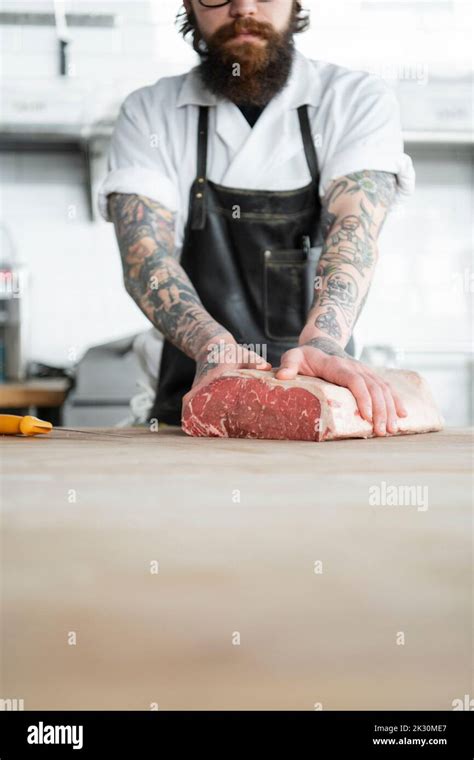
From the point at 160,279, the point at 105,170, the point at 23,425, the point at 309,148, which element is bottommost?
the point at 23,425

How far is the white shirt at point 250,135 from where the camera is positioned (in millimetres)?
1646

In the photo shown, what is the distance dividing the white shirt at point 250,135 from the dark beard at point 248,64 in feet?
0.09

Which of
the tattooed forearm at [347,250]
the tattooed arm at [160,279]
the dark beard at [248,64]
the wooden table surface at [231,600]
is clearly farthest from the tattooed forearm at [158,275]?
the wooden table surface at [231,600]

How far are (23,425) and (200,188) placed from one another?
0.79 metres

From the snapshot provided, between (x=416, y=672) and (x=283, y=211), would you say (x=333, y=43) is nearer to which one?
(x=283, y=211)

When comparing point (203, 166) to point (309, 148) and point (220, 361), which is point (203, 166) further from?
point (220, 361)

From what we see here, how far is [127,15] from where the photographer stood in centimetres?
410

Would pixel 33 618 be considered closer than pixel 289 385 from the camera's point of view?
Yes

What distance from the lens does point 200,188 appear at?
171 centimetres

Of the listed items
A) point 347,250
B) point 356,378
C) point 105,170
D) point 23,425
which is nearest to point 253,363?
point 356,378

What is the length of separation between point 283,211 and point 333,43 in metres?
2.76

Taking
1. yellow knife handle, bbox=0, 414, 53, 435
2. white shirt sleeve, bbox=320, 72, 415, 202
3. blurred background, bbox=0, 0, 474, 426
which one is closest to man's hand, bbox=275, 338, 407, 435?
yellow knife handle, bbox=0, 414, 53, 435

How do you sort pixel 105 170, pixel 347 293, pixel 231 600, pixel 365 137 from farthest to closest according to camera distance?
pixel 105 170 → pixel 365 137 → pixel 347 293 → pixel 231 600

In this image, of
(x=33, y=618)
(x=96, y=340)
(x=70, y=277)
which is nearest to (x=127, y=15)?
(x=70, y=277)
